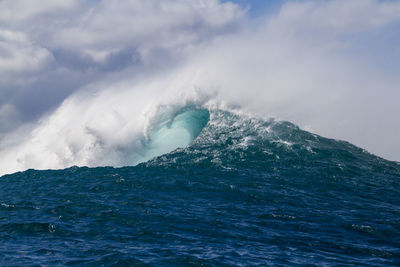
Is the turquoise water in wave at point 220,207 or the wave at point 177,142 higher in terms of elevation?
the wave at point 177,142

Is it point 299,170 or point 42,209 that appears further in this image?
point 299,170

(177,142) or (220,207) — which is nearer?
(220,207)

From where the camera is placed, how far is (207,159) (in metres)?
36.2

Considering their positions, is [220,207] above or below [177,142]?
below

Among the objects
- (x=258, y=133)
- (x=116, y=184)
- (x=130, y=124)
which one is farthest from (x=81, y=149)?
(x=258, y=133)

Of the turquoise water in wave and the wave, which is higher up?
the wave

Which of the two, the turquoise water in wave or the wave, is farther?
the wave

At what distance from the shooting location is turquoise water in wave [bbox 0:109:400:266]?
59.0 ft

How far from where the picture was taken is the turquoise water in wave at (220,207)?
1798 centimetres

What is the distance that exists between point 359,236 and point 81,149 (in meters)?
33.5

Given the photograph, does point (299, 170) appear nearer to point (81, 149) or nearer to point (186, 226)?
point (186, 226)

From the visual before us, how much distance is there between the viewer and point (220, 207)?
25422mm

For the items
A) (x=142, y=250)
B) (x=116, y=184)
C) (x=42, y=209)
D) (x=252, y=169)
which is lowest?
(x=142, y=250)

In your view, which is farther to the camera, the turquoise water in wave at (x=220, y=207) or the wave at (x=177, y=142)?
the wave at (x=177, y=142)
